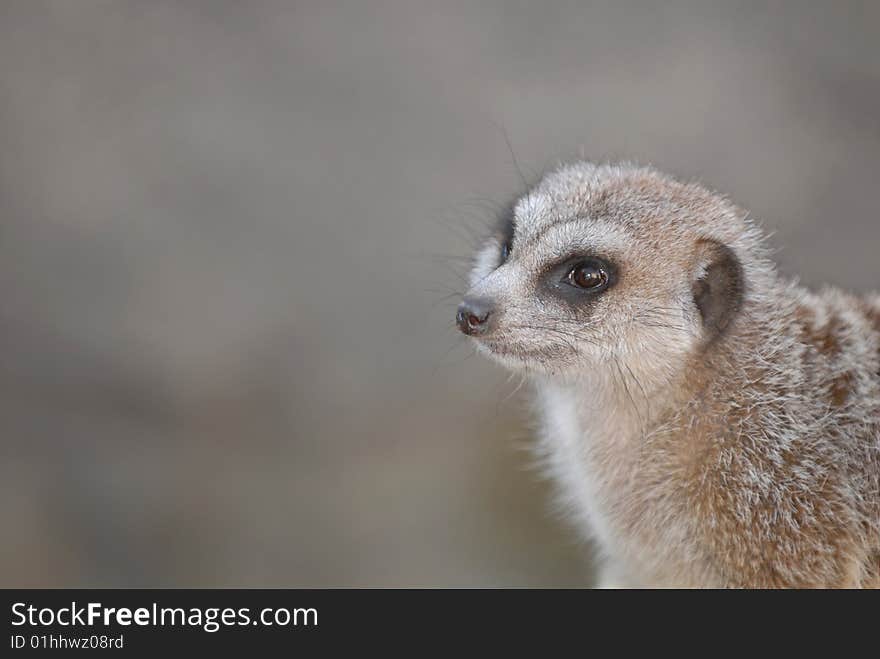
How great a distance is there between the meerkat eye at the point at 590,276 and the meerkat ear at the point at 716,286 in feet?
0.81

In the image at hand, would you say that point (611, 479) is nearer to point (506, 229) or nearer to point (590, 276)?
point (590, 276)

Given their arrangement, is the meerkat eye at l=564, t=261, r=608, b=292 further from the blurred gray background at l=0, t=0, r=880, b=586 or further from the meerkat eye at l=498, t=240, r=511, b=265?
the blurred gray background at l=0, t=0, r=880, b=586

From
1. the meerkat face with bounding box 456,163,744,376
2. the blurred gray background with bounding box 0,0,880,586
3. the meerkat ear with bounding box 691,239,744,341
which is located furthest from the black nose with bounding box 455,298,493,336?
the blurred gray background with bounding box 0,0,880,586

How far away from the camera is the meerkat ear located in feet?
8.83

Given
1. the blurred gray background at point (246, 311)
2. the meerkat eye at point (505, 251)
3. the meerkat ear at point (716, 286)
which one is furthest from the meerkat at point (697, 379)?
the blurred gray background at point (246, 311)

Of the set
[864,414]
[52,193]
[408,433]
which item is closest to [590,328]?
[864,414]

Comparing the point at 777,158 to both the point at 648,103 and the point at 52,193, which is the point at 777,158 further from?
the point at 52,193

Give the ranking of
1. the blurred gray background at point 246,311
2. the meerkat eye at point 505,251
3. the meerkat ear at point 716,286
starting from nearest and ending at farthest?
the meerkat ear at point 716,286 → the meerkat eye at point 505,251 → the blurred gray background at point 246,311

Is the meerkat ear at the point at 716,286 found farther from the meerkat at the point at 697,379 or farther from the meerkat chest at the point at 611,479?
the meerkat chest at the point at 611,479

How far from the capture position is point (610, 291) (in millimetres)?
2631

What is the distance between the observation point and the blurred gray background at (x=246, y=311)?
538cm

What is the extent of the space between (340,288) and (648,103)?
7.29 ft

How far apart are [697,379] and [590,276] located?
1.26 ft

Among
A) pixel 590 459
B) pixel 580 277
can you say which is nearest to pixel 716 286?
pixel 580 277
